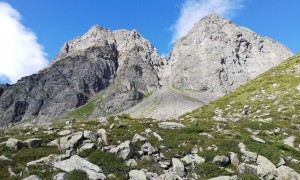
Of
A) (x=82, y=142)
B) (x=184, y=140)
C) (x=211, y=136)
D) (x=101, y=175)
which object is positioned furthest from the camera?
(x=211, y=136)

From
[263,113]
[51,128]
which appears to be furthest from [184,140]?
[263,113]

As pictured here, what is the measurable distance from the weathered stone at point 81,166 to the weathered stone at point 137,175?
1512 millimetres

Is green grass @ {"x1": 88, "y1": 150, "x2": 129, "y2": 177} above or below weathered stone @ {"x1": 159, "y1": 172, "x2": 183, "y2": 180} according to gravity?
above

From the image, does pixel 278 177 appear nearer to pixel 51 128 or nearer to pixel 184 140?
pixel 184 140

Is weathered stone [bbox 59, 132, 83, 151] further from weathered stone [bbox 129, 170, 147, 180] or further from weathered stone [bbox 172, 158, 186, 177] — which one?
weathered stone [bbox 172, 158, 186, 177]

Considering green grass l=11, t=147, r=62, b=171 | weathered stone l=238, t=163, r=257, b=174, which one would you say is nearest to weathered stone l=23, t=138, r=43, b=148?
green grass l=11, t=147, r=62, b=171

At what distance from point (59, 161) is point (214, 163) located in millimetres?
9152

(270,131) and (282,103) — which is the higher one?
(282,103)

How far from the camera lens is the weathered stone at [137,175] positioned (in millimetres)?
18469

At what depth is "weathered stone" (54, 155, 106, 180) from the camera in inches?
731

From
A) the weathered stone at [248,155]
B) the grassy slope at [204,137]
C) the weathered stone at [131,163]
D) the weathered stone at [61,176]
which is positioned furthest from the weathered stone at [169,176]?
the weathered stone at [248,155]

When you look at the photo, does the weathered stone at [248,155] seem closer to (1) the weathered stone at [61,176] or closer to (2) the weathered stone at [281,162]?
(2) the weathered stone at [281,162]

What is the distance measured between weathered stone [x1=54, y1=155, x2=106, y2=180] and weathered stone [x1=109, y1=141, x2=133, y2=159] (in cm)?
198

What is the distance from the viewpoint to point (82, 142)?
2222 cm
